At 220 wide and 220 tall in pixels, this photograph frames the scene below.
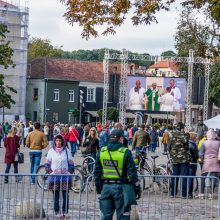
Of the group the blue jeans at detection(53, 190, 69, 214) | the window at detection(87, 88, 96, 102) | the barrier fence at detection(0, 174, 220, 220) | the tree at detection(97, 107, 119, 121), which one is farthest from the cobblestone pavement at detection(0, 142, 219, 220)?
the window at detection(87, 88, 96, 102)

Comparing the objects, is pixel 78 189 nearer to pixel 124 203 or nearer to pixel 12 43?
pixel 124 203

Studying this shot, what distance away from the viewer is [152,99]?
6475cm

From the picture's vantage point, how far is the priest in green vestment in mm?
64438

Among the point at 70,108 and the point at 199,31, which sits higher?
the point at 199,31

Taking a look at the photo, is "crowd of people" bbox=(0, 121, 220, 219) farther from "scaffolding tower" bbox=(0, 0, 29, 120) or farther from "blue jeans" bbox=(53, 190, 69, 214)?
"scaffolding tower" bbox=(0, 0, 29, 120)

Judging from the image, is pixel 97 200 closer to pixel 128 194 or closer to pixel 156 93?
pixel 128 194

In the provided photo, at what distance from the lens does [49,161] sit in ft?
49.3

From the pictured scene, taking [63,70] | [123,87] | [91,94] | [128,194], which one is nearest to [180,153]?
[128,194]

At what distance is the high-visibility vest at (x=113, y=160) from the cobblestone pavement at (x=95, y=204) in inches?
90.7

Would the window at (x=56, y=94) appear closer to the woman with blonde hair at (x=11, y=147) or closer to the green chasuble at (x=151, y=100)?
the green chasuble at (x=151, y=100)

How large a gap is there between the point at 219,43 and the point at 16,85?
6529cm

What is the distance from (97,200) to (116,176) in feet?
8.94

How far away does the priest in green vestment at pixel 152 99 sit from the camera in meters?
64.4

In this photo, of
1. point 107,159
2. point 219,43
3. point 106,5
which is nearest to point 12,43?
point 219,43
